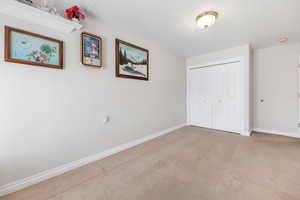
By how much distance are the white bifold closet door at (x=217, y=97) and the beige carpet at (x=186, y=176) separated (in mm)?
982

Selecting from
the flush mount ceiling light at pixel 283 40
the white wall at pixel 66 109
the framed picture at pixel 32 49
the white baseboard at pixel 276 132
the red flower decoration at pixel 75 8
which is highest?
the flush mount ceiling light at pixel 283 40

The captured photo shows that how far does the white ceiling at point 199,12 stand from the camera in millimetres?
1632

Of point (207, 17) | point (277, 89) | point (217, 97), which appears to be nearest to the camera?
point (207, 17)

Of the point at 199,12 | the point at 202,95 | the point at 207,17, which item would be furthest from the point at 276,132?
the point at 199,12

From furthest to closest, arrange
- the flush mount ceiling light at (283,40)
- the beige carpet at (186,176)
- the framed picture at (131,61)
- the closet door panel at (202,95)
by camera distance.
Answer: the closet door panel at (202,95) < the flush mount ceiling light at (283,40) < the framed picture at (131,61) < the beige carpet at (186,176)

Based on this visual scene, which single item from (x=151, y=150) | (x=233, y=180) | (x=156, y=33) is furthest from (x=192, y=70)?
(x=233, y=180)

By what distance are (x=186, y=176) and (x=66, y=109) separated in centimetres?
184

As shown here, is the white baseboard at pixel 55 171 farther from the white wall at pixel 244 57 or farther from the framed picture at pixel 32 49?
the white wall at pixel 244 57

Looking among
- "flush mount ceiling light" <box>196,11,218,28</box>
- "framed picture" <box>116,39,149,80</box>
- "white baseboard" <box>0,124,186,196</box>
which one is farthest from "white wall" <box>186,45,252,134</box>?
"white baseboard" <box>0,124,186,196</box>

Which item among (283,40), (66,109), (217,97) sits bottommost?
(66,109)

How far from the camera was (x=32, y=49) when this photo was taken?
1379 mm

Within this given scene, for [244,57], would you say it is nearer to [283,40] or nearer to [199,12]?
[283,40]

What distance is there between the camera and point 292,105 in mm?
2896

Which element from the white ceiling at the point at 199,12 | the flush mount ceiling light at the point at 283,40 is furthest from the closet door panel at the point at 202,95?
the flush mount ceiling light at the point at 283,40
